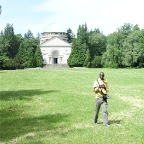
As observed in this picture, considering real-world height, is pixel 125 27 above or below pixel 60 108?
above

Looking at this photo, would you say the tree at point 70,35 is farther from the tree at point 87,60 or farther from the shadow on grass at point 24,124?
the shadow on grass at point 24,124

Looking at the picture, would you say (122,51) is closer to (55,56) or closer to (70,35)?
(55,56)

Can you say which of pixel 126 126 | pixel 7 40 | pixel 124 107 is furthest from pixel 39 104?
pixel 7 40

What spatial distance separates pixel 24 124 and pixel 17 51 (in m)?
109

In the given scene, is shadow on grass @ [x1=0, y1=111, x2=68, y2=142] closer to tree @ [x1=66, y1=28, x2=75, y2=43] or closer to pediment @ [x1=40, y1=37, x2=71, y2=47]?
pediment @ [x1=40, y1=37, x2=71, y2=47]

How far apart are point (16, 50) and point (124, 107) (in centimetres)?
10563

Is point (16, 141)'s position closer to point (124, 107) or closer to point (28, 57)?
point (124, 107)

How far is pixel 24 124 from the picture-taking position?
16453mm

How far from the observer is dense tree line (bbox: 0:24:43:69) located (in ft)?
350

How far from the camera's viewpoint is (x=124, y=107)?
2202cm

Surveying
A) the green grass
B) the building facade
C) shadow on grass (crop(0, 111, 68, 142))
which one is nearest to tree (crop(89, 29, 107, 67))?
the building facade

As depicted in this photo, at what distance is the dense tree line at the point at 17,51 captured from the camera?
10656cm

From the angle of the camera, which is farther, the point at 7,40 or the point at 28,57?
the point at 7,40

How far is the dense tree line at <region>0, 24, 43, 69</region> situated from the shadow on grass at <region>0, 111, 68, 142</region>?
8398 cm
